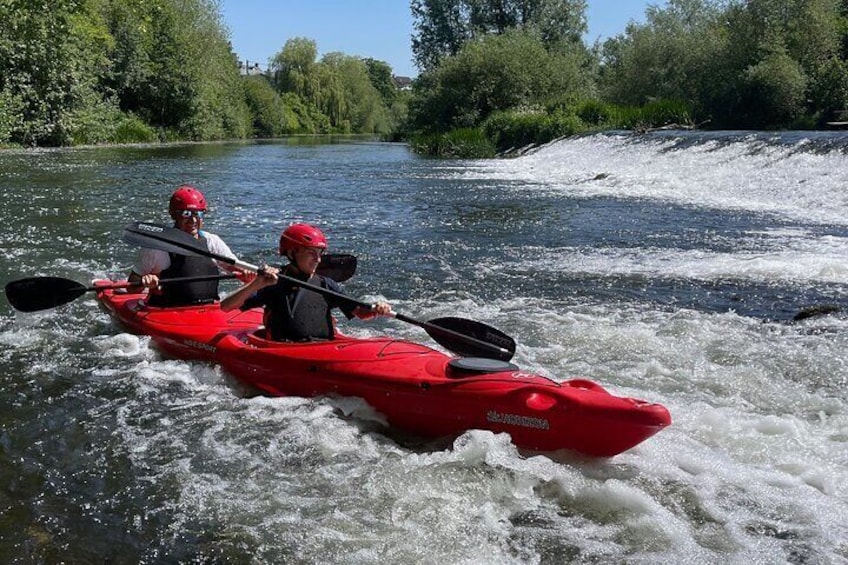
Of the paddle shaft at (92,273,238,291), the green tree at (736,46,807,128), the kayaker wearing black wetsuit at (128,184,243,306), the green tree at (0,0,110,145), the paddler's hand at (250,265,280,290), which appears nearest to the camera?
the paddler's hand at (250,265,280,290)

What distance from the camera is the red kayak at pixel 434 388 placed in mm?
3941

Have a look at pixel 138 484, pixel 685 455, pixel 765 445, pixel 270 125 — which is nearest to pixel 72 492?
pixel 138 484

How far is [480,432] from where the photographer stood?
420 centimetres

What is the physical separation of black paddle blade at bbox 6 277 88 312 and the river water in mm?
378

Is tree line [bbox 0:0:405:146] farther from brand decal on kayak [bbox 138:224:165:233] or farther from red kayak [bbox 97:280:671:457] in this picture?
red kayak [bbox 97:280:671:457]

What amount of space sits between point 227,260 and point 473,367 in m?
2.04

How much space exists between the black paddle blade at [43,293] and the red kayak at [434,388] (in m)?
0.82

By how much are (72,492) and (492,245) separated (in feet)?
24.8

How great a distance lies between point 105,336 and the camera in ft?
20.9

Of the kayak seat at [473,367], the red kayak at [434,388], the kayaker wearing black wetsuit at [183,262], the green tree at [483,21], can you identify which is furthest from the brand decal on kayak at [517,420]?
the green tree at [483,21]

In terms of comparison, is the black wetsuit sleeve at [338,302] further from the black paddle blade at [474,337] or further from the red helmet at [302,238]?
the black paddle blade at [474,337]

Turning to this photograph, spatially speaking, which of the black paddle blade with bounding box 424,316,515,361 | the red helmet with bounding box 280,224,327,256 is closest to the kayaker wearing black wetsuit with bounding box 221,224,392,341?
the red helmet with bounding box 280,224,327,256

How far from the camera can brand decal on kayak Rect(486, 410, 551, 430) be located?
159 inches

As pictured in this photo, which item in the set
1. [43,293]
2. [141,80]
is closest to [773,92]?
[43,293]
